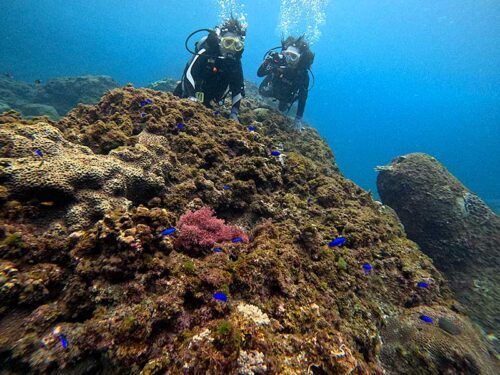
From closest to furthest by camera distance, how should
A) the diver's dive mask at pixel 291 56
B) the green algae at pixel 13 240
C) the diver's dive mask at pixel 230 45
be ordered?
the green algae at pixel 13 240, the diver's dive mask at pixel 230 45, the diver's dive mask at pixel 291 56

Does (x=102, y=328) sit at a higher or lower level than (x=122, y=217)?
lower

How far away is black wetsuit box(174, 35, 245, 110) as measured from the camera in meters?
7.82

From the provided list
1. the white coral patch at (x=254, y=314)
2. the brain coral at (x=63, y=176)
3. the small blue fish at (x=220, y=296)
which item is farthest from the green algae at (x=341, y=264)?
the brain coral at (x=63, y=176)

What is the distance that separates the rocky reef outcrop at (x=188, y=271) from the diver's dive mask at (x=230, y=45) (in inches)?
141

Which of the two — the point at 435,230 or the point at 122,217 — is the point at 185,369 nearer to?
the point at 122,217

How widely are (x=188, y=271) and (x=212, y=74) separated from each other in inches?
277

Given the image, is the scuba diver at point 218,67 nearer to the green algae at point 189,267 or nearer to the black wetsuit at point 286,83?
the black wetsuit at point 286,83

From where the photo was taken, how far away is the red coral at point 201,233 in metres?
3.10

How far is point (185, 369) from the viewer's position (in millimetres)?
1786

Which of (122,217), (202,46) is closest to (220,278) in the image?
(122,217)

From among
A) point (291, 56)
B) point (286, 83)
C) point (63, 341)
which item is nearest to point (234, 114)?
point (286, 83)

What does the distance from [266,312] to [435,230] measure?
813 centimetres

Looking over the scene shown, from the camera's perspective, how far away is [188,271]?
255cm

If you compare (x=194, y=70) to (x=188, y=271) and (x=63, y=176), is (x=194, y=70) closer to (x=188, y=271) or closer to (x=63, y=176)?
(x=63, y=176)
